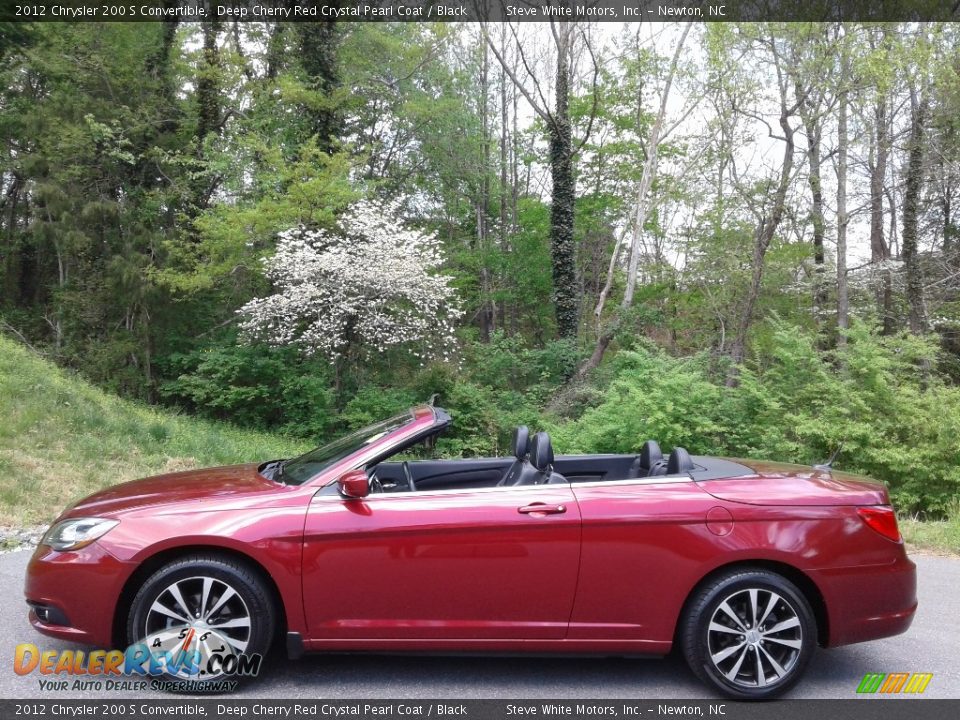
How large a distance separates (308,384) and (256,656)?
1572 cm

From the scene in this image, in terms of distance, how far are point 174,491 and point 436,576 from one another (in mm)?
1610

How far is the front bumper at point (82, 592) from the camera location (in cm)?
354

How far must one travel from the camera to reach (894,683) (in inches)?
152

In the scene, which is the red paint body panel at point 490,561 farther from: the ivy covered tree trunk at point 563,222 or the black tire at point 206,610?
the ivy covered tree trunk at point 563,222

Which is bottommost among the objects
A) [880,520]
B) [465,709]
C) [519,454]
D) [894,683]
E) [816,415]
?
[894,683]

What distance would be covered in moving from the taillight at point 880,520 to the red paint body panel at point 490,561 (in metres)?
0.07

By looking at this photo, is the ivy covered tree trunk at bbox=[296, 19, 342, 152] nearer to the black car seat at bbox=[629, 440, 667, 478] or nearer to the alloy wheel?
the black car seat at bbox=[629, 440, 667, 478]

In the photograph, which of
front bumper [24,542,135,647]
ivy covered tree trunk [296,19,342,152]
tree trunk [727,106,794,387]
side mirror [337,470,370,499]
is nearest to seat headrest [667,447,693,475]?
side mirror [337,470,370,499]

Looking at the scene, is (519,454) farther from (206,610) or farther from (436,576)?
(206,610)

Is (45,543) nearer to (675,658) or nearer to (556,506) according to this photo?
(556,506)

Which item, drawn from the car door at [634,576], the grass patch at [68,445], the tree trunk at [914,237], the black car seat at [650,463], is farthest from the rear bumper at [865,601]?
the tree trunk at [914,237]

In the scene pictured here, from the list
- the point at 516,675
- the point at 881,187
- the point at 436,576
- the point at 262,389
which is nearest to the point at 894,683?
the point at 516,675

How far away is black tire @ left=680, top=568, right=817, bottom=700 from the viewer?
3582 mm

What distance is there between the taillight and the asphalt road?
0.85 m
